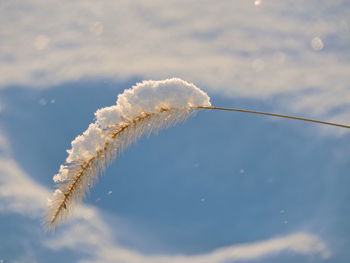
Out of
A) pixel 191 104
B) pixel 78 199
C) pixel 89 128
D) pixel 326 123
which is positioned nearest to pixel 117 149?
pixel 89 128

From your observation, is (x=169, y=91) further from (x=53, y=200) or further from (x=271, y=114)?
(x=53, y=200)

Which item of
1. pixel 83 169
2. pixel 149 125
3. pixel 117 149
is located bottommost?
pixel 83 169

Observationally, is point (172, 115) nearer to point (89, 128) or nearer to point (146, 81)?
point (146, 81)

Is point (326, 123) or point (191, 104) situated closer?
point (326, 123)

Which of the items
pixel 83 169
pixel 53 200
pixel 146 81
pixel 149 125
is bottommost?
pixel 53 200

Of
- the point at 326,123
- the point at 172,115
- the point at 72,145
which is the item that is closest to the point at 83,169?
the point at 72,145

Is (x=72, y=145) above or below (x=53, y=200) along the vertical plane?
above
